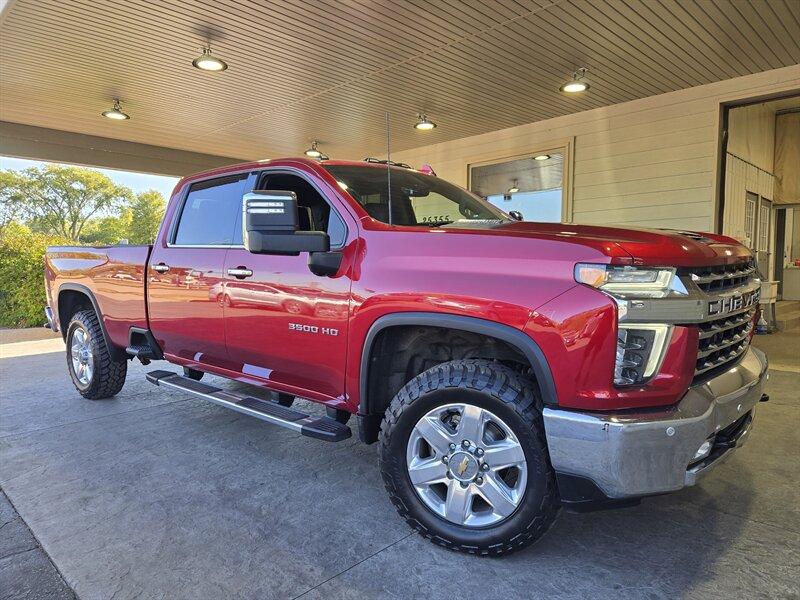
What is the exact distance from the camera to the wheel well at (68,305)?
17.0 feet

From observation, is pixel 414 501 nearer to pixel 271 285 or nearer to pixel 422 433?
pixel 422 433

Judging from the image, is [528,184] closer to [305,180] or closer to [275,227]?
[305,180]

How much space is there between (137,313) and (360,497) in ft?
8.14

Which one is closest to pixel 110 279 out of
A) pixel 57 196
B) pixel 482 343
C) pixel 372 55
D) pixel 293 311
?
pixel 293 311

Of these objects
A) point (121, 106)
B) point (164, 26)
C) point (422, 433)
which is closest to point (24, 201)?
point (121, 106)

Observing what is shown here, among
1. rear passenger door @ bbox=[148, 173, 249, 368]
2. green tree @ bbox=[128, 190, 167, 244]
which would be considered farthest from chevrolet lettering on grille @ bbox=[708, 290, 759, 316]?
green tree @ bbox=[128, 190, 167, 244]

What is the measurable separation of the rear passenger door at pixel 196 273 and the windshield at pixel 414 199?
910mm

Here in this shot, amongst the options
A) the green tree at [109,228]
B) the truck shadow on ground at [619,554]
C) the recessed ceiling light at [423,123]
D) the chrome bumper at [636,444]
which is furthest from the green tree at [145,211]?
the chrome bumper at [636,444]

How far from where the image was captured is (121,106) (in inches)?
331

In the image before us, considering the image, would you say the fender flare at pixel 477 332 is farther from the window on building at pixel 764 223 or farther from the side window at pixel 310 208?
the window on building at pixel 764 223

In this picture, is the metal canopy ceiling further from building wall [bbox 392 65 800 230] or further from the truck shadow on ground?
the truck shadow on ground

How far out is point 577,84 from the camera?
265 inches

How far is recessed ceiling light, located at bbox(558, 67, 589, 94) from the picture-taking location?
653 cm

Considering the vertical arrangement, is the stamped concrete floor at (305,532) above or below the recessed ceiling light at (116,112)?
below
